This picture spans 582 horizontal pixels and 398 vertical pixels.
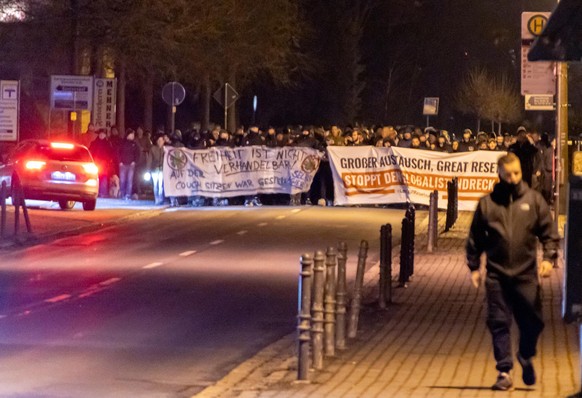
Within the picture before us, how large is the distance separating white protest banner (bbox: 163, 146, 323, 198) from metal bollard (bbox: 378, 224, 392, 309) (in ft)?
61.8

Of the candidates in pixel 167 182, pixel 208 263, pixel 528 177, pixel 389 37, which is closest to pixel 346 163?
pixel 167 182

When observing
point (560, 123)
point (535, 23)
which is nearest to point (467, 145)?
point (560, 123)

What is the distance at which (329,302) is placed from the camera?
37.9ft

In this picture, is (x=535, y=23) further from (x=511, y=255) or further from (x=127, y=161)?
(x=127, y=161)

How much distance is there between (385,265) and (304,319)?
15.8 feet

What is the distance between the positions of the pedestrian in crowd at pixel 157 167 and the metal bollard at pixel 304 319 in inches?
939

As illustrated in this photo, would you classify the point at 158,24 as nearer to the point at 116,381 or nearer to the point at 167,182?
the point at 167,182

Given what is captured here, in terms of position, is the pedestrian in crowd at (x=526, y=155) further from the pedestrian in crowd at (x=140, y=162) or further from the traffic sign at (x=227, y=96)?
the traffic sign at (x=227, y=96)

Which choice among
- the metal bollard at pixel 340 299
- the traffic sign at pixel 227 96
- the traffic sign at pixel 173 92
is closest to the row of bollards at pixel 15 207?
the metal bollard at pixel 340 299

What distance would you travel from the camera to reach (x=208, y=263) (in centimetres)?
2075

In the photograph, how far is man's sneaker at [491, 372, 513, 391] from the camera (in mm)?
10125

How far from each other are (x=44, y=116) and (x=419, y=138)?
21.1 m

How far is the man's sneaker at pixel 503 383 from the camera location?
10125 millimetres

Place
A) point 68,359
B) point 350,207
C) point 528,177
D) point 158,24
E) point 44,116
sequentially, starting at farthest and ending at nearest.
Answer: point 44,116 < point 158,24 < point 350,207 < point 528,177 < point 68,359
